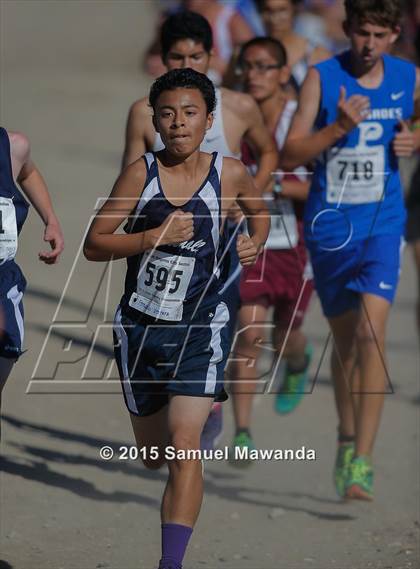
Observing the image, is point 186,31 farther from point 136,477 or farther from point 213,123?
point 136,477

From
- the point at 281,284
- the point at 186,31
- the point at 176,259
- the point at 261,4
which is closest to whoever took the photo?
the point at 176,259

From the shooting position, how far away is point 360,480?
19.9 ft

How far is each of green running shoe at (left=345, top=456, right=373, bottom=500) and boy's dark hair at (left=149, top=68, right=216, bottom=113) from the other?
1994 millimetres

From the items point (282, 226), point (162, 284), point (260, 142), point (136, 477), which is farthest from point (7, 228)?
point (282, 226)

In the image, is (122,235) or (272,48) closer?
(122,235)

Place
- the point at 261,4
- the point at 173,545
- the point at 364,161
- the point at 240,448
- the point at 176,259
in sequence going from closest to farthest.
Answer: the point at 173,545 < the point at 176,259 < the point at 364,161 < the point at 240,448 < the point at 261,4

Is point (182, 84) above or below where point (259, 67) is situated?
above

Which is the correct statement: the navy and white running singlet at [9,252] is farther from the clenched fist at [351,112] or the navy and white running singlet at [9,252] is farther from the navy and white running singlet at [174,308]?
the clenched fist at [351,112]

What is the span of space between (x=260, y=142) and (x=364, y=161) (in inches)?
22.7

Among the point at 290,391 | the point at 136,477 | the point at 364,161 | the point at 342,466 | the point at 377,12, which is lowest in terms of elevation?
the point at 290,391

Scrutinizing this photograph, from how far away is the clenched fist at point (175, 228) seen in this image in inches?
179

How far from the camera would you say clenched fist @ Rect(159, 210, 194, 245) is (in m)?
4.55

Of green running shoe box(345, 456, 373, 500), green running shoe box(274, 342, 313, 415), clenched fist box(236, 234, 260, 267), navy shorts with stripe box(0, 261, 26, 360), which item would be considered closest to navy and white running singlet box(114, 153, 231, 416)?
clenched fist box(236, 234, 260, 267)

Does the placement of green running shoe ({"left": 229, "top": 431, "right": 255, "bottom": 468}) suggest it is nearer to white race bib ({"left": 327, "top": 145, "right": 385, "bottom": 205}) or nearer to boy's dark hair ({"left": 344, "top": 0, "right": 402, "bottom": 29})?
white race bib ({"left": 327, "top": 145, "right": 385, "bottom": 205})
